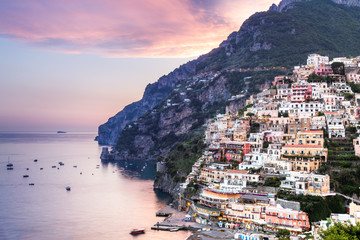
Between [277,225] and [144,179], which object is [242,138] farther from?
[144,179]

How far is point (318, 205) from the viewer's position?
57.6 metres

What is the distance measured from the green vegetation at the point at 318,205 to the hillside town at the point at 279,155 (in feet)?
3.40

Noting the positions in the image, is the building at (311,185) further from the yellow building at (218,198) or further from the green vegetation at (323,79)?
the green vegetation at (323,79)

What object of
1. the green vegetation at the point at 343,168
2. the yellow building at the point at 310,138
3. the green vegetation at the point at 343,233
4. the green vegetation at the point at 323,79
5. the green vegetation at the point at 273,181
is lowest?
the green vegetation at the point at 343,233

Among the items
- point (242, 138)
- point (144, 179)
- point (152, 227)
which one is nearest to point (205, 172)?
point (242, 138)

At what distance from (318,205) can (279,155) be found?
16.9 metres

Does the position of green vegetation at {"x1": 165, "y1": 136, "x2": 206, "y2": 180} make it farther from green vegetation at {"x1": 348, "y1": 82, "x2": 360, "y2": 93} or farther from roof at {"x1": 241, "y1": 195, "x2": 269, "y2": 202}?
green vegetation at {"x1": 348, "y1": 82, "x2": 360, "y2": 93}

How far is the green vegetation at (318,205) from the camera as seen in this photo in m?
57.0

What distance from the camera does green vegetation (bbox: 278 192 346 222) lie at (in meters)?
57.0

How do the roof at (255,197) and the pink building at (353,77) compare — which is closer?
the roof at (255,197)

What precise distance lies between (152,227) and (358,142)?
129 ft

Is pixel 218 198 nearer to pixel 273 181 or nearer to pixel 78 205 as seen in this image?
pixel 273 181

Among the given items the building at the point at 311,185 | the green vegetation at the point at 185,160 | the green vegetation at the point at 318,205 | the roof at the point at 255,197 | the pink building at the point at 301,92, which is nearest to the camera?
the green vegetation at the point at 318,205

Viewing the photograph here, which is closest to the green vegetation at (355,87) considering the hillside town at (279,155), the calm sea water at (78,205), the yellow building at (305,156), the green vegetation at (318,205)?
the hillside town at (279,155)
